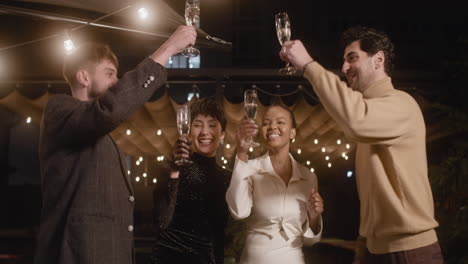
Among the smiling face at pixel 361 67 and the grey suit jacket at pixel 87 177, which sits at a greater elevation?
the smiling face at pixel 361 67

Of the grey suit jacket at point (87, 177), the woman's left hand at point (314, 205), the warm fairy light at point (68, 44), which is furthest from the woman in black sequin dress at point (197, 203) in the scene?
the warm fairy light at point (68, 44)

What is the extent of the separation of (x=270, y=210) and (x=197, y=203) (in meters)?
0.51

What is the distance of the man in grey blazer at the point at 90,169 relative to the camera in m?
2.04

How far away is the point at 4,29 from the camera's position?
783 centimetres

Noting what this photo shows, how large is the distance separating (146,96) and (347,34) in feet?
3.99

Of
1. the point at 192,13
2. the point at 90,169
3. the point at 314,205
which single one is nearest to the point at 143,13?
the point at 192,13

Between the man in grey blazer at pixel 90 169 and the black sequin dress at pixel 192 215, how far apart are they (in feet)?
1.52

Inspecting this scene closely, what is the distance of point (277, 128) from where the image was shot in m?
2.86

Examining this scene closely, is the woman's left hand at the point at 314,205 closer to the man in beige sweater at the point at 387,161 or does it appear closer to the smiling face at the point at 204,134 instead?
the man in beige sweater at the point at 387,161

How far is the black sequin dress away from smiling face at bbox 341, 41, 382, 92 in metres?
1.20

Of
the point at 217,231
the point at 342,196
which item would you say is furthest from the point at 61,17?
the point at 342,196

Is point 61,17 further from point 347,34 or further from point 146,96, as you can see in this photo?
point 347,34

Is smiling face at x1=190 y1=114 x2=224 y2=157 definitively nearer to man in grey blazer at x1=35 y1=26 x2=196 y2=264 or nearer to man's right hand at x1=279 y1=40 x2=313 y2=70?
man in grey blazer at x1=35 y1=26 x2=196 y2=264

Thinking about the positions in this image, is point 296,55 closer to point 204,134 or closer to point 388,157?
point 388,157
